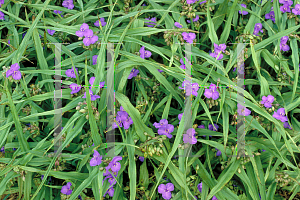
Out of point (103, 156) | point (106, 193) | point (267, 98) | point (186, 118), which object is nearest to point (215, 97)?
point (186, 118)

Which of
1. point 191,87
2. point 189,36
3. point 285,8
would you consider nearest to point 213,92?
point 191,87

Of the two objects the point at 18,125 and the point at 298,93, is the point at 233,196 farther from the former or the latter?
the point at 18,125

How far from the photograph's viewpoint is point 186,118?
1388 millimetres

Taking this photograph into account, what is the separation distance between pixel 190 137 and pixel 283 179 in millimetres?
621

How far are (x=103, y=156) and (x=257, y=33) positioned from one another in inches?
54.1

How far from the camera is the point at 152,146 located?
1334 millimetres

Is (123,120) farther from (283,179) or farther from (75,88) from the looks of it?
(283,179)

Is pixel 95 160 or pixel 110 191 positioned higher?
pixel 95 160

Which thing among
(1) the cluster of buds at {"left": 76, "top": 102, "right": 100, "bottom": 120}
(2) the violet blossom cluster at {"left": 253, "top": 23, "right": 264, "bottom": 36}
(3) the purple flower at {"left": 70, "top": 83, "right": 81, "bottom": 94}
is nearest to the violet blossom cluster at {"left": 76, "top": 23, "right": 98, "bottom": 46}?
(3) the purple flower at {"left": 70, "top": 83, "right": 81, "bottom": 94}

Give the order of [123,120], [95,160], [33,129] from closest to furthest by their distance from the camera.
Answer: [95,160], [123,120], [33,129]

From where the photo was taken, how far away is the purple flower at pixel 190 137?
4.49 feet

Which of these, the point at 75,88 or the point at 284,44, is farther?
the point at 284,44

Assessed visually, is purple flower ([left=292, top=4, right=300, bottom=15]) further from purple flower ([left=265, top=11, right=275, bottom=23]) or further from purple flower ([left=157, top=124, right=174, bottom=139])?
purple flower ([left=157, top=124, right=174, bottom=139])

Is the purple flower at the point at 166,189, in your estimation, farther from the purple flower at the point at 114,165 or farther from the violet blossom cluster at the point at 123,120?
the violet blossom cluster at the point at 123,120
